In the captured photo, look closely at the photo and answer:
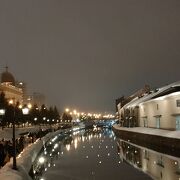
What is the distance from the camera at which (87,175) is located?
21.4 m

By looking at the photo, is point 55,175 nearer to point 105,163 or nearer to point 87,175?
point 87,175

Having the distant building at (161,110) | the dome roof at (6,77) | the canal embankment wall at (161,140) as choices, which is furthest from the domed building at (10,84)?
the canal embankment wall at (161,140)

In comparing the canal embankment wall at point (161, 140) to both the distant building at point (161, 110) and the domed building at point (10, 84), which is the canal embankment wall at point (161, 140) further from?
the domed building at point (10, 84)

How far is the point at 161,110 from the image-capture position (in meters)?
50.1

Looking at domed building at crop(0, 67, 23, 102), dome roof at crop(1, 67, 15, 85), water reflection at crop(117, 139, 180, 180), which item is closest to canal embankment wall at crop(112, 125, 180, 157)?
water reflection at crop(117, 139, 180, 180)

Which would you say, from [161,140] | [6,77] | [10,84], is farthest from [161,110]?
[6,77]

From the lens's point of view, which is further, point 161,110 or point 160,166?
point 161,110

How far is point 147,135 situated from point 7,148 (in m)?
23.5

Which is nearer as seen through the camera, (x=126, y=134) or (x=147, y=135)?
(x=147, y=135)

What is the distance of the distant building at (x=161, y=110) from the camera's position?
146 feet

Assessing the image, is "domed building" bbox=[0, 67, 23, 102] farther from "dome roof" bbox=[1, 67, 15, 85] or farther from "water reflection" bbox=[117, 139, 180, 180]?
"water reflection" bbox=[117, 139, 180, 180]

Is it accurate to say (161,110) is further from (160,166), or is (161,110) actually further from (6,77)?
(6,77)

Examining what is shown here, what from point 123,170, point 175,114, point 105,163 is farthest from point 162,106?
point 123,170

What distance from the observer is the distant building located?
44.4 meters
